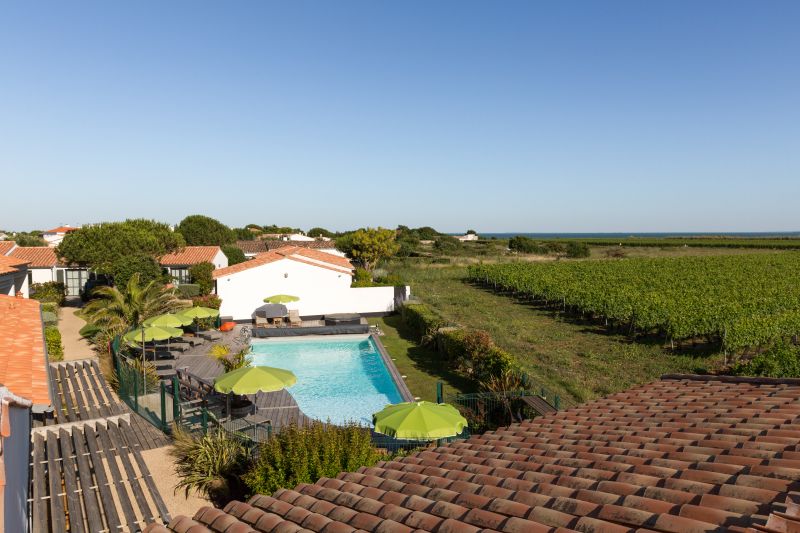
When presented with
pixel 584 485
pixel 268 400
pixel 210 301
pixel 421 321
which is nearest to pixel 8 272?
pixel 210 301

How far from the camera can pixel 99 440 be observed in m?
11.2

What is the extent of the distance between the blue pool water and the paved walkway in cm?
749

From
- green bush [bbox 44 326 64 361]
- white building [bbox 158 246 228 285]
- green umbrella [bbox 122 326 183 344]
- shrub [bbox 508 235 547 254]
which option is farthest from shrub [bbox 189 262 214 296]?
shrub [bbox 508 235 547 254]

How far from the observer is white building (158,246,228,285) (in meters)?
43.8

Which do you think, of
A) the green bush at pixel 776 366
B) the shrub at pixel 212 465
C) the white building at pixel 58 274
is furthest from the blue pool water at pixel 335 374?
the white building at pixel 58 274

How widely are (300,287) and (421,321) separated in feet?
33.1

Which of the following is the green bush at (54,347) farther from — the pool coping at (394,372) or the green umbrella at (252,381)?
the pool coping at (394,372)

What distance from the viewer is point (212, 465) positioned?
421 inches

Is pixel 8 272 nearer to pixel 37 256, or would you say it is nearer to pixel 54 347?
pixel 54 347

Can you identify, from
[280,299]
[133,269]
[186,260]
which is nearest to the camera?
[280,299]

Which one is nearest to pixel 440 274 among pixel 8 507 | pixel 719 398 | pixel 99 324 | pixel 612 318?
pixel 612 318

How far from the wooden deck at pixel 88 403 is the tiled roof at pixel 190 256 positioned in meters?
27.1

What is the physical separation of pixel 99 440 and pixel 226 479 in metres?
3.23

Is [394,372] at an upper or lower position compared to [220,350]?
lower
